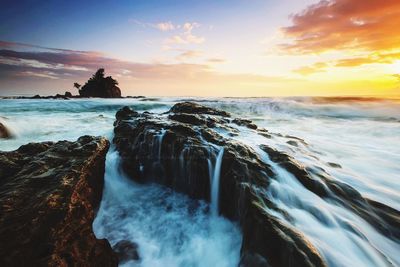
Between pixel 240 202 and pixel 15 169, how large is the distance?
3.87 m

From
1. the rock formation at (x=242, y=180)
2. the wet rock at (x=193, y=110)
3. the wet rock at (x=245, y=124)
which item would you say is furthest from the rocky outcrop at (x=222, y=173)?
the wet rock at (x=193, y=110)

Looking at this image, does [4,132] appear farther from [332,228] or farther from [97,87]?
[97,87]

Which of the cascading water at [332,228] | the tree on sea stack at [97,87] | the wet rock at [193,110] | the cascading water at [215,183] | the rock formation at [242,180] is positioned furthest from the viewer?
the tree on sea stack at [97,87]

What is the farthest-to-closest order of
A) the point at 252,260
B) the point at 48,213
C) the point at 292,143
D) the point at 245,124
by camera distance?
the point at 245,124 → the point at 292,143 → the point at 252,260 → the point at 48,213

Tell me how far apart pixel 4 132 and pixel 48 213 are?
33.7ft

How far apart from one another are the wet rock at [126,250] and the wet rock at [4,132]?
957cm

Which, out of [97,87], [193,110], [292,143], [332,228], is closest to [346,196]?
[332,228]

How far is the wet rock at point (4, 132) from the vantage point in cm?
1058

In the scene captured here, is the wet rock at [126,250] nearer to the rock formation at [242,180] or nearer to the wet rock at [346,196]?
the rock formation at [242,180]

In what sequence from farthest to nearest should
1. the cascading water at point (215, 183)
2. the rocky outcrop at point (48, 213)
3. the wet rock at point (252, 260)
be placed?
the cascading water at point (215, 183) < the wet rock at point (252, 260) < the rocky outcrop at point (48, 213)

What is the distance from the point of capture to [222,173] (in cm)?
534

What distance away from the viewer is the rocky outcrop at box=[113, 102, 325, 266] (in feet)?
10.8

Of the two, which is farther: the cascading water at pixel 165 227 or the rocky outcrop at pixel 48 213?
the cascading water at pixel 165 227

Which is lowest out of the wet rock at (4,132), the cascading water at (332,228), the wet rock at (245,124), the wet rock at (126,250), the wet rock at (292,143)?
the wet rock at (126,250)
